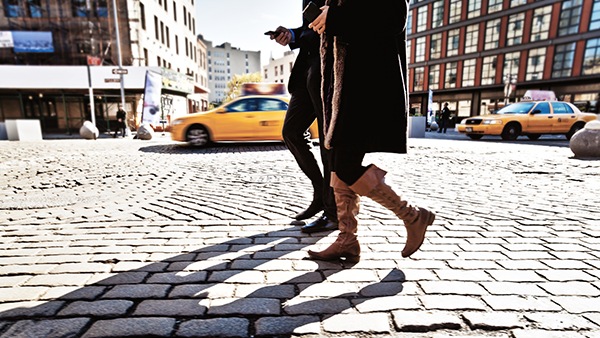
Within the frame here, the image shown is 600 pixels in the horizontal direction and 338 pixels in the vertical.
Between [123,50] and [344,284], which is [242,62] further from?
[344,284]

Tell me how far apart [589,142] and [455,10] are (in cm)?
3520

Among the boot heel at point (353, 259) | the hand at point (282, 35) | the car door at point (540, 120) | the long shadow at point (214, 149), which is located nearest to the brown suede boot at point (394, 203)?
the boot heel at point (353, 259)

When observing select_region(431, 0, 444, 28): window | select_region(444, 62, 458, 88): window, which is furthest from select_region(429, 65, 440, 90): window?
select_region(431, 0, 444, 28): window

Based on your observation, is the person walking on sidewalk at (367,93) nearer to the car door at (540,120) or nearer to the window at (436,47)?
the car door at (540,120)

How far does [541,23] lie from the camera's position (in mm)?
29406

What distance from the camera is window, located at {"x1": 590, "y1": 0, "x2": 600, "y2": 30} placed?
84.8ft

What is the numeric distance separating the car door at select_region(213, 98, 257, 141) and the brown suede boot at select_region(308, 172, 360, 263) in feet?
26.0

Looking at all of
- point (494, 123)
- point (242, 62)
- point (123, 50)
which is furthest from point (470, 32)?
point (242, 62)

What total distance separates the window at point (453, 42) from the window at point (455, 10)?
117cm

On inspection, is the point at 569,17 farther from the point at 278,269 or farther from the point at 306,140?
the point at 278,269

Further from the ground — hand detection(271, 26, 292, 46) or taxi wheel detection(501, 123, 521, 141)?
hand detection(271, 26, 292, 46)

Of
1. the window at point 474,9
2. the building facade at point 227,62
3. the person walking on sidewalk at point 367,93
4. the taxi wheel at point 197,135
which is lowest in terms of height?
the taxi wheel at point 197,135

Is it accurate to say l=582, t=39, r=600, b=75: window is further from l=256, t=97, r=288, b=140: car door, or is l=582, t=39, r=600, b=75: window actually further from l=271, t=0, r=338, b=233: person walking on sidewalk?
l=271, t=0, r=338, b=233: person walking on sidewalk

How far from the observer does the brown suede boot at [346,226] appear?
200 centimetres
